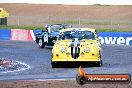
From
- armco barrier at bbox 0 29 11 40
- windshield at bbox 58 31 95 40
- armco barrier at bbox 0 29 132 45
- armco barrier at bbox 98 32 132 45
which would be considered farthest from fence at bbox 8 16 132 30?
windshield at bbox 58 31 95 40

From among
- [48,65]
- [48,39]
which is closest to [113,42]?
[48,39]

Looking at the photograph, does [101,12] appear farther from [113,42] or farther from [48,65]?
[48,65]

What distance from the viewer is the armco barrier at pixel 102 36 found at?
33.3 m

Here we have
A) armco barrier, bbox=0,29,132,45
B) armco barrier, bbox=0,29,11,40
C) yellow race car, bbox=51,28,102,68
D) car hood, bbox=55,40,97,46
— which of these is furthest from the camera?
armco barrier, bbox=0,29,11,40

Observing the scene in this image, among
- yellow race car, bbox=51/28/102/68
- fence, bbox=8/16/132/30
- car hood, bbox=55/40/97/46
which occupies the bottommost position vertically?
yellow race car, bbox=51/28/102/68

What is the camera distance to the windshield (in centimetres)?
1934

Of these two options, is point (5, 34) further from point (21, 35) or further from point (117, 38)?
point (117, 38)

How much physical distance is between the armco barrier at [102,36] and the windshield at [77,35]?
13.4 m

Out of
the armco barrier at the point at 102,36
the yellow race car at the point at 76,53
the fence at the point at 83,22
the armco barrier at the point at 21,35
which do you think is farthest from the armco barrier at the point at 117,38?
the yellow race car at the point at 76,53

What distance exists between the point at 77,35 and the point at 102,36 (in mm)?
15541

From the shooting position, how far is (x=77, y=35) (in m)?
19.5

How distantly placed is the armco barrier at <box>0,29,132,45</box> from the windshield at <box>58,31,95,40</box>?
13.4 metres

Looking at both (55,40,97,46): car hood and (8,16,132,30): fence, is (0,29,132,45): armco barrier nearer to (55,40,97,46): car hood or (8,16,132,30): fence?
(8,16,132,30): fence

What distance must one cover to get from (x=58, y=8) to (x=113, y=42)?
4471cm
